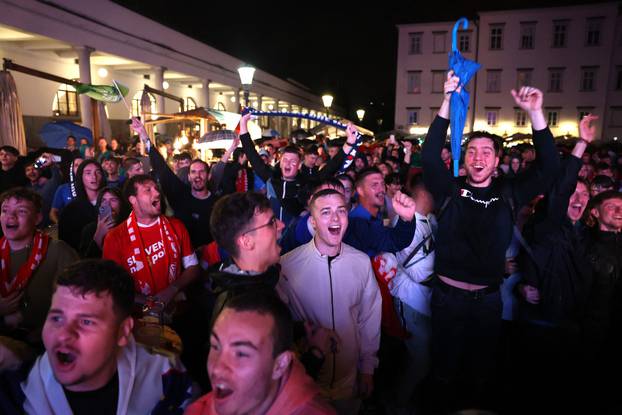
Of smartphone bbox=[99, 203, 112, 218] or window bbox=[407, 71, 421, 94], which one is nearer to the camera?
smartphone bbox=[99, 203, 112, 218]

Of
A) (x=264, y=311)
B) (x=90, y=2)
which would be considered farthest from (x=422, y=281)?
(x=90, y=2)

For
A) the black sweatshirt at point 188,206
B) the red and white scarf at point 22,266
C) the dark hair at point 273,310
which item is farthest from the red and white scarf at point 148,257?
the dark hair at point 273,310

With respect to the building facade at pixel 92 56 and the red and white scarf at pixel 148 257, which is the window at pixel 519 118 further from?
the red and white scarf at pixel 148 257

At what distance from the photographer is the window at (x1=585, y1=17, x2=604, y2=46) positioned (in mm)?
33781

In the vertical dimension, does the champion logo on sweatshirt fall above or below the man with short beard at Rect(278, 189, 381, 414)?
above

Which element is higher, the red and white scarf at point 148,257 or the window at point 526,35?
the window at point 526,35

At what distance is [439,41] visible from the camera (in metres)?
38.5

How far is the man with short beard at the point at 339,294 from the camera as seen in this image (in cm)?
260

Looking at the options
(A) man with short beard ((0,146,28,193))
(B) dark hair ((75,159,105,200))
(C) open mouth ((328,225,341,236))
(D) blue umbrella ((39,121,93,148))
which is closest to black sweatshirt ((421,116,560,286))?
(C) open mouth ((328,225,341,236))

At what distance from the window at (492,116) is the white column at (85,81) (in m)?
33.0

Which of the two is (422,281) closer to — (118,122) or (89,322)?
(89,322)

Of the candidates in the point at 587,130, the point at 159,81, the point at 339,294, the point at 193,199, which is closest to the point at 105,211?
the point at 193,199

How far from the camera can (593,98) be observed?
34.3m

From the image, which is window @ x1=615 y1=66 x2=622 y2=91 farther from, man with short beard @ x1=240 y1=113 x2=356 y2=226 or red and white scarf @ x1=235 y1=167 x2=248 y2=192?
man with short beard @ x1=240 y1=113 x2=356 y2=226
